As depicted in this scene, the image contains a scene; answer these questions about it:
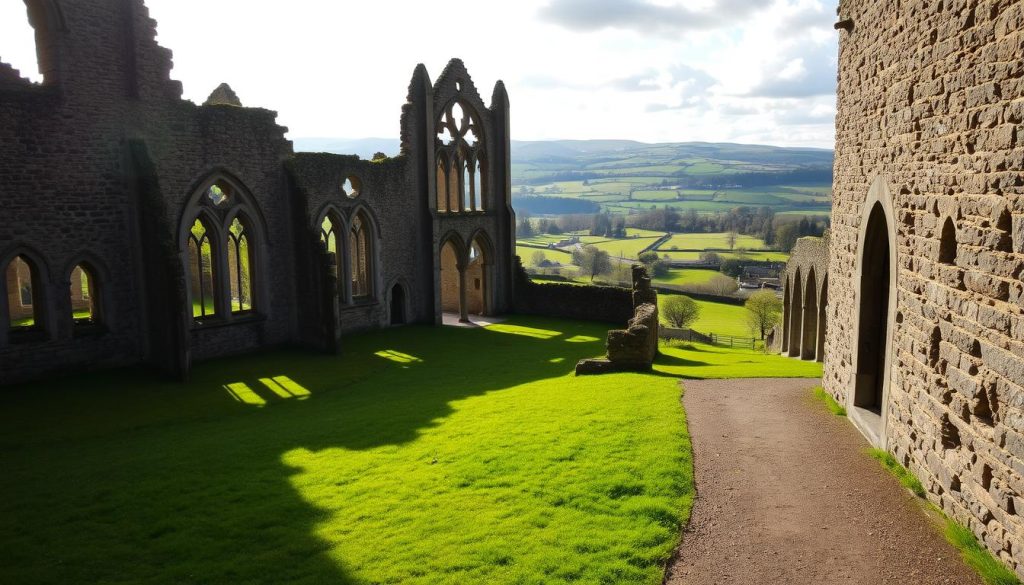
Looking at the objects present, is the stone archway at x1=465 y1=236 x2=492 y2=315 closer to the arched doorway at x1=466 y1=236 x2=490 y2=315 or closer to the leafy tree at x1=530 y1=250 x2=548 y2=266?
the arched doorway at x1=466 y1=236 x2=490 y2=315

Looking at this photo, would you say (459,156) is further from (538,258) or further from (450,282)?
(538,258)

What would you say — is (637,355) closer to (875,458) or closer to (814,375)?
(814,375)

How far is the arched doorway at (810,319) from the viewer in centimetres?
2562

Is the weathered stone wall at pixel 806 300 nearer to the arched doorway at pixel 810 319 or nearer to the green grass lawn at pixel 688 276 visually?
the arched doorway at pixel 810 319

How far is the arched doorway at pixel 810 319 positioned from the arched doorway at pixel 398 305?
15.6 metres

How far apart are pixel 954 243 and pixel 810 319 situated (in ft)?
62.0

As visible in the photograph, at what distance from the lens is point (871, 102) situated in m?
11.2

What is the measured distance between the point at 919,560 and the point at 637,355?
33.9ft

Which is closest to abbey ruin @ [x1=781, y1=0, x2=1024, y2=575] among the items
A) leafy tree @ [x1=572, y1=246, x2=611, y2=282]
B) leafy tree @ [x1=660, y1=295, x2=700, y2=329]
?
leafy tree @ [x1=660, y1=295, x2=700, y2=329]

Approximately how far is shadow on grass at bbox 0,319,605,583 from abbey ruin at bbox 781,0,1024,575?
6.41 m

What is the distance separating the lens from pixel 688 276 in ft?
269

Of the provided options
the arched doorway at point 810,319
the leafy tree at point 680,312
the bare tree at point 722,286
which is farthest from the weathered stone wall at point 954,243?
the bare tree at point 722,286

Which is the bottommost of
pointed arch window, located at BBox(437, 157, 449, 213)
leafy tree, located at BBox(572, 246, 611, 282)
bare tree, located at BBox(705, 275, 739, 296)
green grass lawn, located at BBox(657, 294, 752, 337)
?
green grass lawn, located at BBox(657, 294, 752, 337)

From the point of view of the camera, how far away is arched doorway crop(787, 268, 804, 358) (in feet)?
89.8
